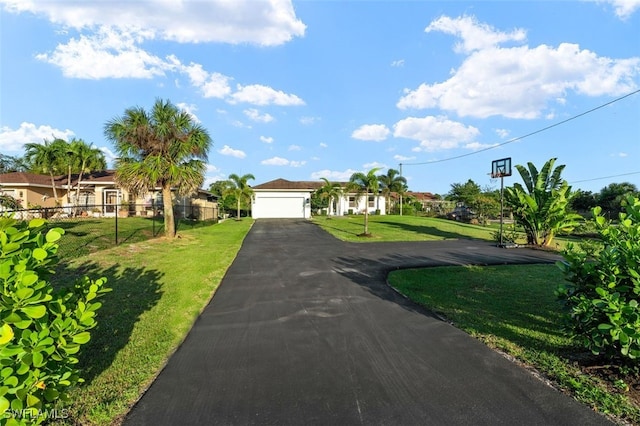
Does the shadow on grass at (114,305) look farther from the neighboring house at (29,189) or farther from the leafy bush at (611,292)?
the neighboring house at (29,189)

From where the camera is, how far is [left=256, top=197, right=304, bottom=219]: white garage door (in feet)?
128

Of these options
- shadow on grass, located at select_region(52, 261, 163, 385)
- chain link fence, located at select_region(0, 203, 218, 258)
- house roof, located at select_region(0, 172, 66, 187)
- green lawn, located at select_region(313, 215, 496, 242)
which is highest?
house roof, located at select_region(0, 172, 66, 187)

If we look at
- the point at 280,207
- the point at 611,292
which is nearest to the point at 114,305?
the point at 611,292

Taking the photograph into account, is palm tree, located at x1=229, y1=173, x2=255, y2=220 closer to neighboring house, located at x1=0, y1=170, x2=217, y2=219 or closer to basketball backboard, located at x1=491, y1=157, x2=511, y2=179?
neighboring house, located at x1=0, y1=170, x2=217, y2=219

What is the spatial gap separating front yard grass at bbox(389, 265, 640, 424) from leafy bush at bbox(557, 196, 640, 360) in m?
0.39

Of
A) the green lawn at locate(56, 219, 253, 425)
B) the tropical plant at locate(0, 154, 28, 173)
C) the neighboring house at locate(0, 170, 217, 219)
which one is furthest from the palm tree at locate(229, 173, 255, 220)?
the tropical plant at locate(0, 154, 28, 173)

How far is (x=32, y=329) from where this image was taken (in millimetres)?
2113

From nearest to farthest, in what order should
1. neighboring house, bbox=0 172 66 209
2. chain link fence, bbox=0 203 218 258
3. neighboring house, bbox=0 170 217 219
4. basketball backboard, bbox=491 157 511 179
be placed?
1. chain link fence, bbox=0 203 218 258
2. basketball backboard, bbox=491 157 511 179
3. neighboring house, bbox=0 172 66 209
4. neighboring house, bbox=0 170 217 219

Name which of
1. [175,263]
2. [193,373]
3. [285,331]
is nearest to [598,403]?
[285,331]

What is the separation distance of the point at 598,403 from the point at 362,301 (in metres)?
4.01

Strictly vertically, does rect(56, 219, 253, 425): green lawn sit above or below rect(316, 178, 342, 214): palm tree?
below

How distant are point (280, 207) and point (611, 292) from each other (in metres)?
36.5

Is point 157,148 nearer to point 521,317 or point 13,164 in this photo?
point 521,317

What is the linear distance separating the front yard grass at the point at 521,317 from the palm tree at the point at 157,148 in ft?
37.2
